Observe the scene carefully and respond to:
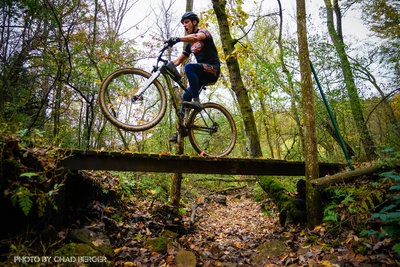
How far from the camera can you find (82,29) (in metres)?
8.80

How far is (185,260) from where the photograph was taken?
3547 mm

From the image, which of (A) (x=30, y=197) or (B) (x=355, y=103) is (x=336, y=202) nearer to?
(A) (x=30, y=197)

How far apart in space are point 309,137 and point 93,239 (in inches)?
169

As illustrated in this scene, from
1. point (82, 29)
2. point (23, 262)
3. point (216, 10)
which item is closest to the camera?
point (23, 262)

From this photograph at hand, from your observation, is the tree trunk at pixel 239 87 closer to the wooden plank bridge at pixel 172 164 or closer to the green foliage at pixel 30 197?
the wooden plank bridge at pixel 172 164

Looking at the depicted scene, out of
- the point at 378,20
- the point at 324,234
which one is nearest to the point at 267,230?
the point at 324,234

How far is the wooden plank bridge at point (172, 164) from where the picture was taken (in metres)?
3.57

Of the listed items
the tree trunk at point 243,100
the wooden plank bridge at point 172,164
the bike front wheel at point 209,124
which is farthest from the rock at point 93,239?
the tree trunk at point 243,100

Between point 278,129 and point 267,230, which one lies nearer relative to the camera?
point 267,230

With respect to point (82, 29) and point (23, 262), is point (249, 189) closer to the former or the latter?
point (23, 262)

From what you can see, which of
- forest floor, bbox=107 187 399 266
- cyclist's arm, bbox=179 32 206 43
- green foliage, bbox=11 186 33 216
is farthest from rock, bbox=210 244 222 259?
cyclist's arm, bbox=179 32 206 43

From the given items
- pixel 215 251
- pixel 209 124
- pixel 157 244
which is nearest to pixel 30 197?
pixel 157 244

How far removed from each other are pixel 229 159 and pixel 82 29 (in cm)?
869

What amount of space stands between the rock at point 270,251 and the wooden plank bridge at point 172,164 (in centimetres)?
144
